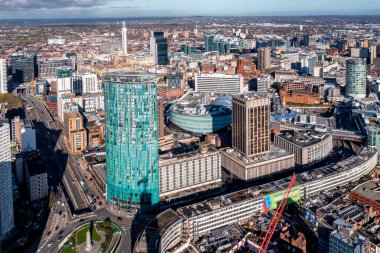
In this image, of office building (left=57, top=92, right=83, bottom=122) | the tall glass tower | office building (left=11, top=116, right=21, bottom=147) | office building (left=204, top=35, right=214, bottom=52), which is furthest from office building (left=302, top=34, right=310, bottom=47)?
the tall glass tower

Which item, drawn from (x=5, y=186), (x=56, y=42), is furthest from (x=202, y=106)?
(x=56, y=42)

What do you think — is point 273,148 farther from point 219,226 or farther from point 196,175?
point 219,226

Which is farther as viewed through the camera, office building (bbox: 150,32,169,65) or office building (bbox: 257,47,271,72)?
office building (bbox: 150,32,169,65)

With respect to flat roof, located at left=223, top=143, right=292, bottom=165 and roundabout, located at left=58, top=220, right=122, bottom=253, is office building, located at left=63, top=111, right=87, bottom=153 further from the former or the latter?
roundabout, located at left=58, top=220, right=122, bottom=253

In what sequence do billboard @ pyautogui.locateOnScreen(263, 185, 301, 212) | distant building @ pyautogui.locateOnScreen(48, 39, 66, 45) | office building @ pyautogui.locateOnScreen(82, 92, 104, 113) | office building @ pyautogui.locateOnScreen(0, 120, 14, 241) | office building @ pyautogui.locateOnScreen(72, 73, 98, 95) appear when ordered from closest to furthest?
office building @ pyautogui.locateOnScreen(0, 120, 14, 241) → billboard @ pyautogui.locateOnScreen(263, 185, 301, 212) → office building @ pyautogui.locateOnScreen(82, 92, 104, 113) → office building @ pyautogui.locateOnScreen(72, 73, 98, 95) → distant building @ pyautogui.locateOnScreen(48, 39, 66, 45)

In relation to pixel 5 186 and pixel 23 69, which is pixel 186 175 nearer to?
pixel 5 186

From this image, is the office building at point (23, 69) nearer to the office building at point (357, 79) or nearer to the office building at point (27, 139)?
the office building at point (27, 139)
